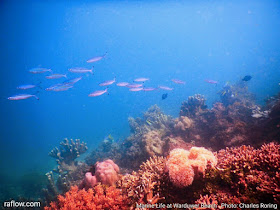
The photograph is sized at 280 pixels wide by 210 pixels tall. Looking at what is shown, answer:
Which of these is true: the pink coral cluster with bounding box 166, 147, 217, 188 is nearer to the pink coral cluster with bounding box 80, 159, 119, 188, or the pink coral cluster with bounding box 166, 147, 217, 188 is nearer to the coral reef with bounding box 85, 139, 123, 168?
the pink coral cluster with bounding box 80, 159, 119, 188

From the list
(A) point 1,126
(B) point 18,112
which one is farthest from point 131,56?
(A) point 1,126

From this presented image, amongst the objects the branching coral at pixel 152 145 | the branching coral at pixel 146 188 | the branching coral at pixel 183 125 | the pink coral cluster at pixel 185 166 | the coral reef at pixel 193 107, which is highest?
the coral reef at pixel 193 107

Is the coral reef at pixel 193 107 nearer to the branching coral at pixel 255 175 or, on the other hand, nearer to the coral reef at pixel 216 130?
the coral reef at pixel 216 130

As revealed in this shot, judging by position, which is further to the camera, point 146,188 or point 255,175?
point 146,188

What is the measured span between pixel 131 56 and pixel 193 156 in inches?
7192

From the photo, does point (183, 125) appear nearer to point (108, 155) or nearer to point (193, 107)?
point (193, 107)

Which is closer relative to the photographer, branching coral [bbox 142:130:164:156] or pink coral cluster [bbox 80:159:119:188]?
pink coral cluster [bbox 80:159:119:188]

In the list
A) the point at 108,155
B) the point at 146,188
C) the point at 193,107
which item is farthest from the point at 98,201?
the point at 193,107

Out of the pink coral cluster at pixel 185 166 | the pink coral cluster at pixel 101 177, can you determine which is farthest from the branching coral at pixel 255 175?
the pink coral cluster at pixel 101 177

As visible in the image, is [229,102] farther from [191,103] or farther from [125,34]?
[125,34]

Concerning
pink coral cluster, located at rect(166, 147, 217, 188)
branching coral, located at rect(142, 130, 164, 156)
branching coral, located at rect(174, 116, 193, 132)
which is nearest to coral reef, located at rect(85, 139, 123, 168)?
branching coral, located at rect(142, 130, 164, 156)

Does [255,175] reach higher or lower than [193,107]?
lower

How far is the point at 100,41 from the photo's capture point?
133 metres

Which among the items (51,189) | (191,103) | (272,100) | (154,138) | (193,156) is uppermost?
(191,103)
